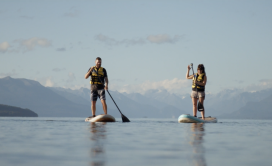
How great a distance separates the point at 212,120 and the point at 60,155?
19491 mm

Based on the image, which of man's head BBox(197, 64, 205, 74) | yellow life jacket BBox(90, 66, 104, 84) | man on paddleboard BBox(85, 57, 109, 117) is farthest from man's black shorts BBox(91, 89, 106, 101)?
man's head BBox(197, 64, 205, 74)

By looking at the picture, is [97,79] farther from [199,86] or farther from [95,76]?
[199,86]

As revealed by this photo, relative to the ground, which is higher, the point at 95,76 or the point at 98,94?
the point at 95,76

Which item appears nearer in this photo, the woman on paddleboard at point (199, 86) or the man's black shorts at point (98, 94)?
the man's black shorts at point (98, 94)

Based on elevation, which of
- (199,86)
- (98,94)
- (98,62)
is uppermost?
(98,62)

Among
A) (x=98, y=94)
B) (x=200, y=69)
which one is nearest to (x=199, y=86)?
(x=200, y=69)

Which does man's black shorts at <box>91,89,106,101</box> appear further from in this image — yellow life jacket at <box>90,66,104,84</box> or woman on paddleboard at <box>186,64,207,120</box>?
woman on paddleboard at <box>186,64,207,120</box>

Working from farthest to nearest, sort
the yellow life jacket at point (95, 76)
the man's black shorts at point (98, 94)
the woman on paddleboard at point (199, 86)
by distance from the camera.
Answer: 1. the woman on paddleboard at point (199, 86)
2. the yellow life jacket at point (95, 76)
3. the man's black shorts at point (98, 94)

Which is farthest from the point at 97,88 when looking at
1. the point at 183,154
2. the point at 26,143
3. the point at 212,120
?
the point at 183,154

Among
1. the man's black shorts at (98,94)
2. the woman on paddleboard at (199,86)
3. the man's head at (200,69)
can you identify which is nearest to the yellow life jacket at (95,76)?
the man's black shorts at (98,94)

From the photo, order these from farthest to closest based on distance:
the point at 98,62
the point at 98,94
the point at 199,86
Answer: the point at 199,86
the point at 98,94
the point at 98,62

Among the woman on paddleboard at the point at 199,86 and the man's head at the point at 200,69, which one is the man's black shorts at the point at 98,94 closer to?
the woman on paddleboard at the point at 199,86

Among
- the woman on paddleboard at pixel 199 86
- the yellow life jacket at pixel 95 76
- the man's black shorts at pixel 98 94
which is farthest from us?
the woman on paddleboard at pixel 199 86

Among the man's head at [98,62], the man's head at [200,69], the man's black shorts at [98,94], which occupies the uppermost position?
the man's head at [98,62]
